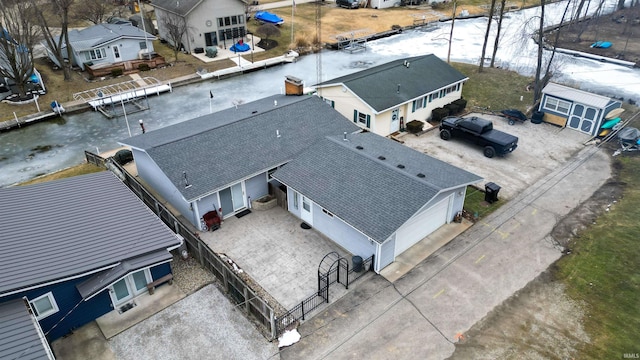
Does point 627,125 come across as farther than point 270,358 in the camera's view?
Yes

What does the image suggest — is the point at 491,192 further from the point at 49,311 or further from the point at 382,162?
the point at 49,311

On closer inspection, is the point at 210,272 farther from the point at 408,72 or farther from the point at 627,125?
the point at 627,125

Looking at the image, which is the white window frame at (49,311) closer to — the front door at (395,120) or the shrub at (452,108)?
the front door at (395,120)

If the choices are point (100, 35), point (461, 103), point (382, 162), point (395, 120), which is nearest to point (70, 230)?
point (382, 162)

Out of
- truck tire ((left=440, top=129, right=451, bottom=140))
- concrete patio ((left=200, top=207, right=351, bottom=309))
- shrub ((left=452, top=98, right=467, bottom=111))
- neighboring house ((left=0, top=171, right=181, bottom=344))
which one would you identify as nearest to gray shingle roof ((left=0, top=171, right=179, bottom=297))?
neighboring house ((left=0, top=171, right=181, bottom=344))

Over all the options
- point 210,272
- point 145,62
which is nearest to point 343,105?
point 210,272

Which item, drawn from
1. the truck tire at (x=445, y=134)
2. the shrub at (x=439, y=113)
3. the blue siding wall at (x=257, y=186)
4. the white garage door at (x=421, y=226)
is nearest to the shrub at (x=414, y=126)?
the truck tire at (x=445, y=134)
